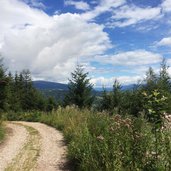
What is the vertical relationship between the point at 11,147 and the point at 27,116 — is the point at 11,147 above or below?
above

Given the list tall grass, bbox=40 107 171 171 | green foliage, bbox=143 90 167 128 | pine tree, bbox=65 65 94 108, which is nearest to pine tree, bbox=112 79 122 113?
pine tree, bbox=65 65 94 108

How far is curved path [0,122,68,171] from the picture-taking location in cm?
1126

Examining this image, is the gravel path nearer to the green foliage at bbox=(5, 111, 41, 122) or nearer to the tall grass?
the tall grass

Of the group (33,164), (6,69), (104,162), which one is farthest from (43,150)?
(6,69)

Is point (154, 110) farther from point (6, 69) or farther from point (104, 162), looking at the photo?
point (6, 69)

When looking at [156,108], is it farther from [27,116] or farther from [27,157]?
[27,116]

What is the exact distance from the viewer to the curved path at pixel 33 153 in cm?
1126

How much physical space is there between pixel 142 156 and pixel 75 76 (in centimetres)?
2794

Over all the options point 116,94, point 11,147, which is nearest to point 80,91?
point 116,94

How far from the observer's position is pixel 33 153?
13297 mm

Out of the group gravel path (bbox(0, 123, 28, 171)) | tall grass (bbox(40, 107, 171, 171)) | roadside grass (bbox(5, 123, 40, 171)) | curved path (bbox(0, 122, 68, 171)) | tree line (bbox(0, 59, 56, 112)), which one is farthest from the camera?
tree line (bbox(0, 59, 56, 112))

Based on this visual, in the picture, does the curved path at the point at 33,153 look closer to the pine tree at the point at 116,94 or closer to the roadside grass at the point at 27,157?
the roadside grass at the point at 27,157

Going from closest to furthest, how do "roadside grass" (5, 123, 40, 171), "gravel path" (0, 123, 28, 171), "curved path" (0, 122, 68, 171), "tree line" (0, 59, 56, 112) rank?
"roadside grass" (5, 123, 40, 171)
"curved path" (0, 122, 68, 171)
"gravel path" (0, 123, 28, 171)
"tree line" (0, 59, 56, 112)

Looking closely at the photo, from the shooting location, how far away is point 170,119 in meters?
7.32
